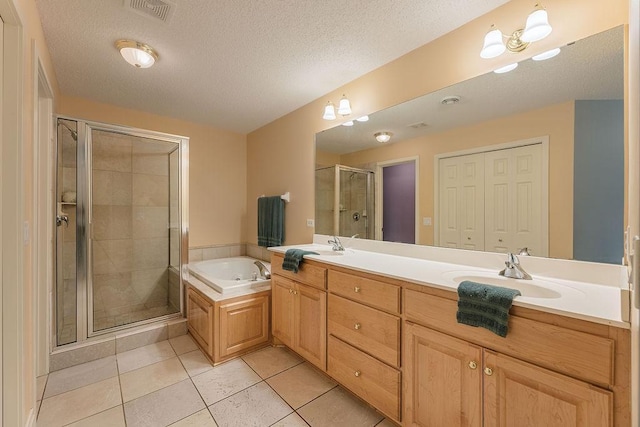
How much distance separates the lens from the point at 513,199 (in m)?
1.48

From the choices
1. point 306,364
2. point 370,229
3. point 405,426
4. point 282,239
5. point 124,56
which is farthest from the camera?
point 282,239

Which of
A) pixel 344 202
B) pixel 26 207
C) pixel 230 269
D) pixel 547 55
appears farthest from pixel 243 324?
pixel 547 55

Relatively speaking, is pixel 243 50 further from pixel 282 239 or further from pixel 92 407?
pixel 92 407

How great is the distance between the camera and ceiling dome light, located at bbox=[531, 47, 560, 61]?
4.30 ft

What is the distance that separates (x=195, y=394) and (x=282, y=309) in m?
0.78

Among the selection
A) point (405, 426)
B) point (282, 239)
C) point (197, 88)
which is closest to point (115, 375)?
point (282, 239)

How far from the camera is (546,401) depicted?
957 millimetres

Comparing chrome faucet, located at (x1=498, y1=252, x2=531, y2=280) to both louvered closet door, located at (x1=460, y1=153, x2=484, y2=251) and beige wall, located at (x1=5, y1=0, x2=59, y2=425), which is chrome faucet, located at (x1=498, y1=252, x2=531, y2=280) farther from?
beige wall, located at (x1=5, y1=0, x2=59, y2=425)

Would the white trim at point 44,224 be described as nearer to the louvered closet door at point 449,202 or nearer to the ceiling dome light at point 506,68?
the louvered closet door at point 449,202

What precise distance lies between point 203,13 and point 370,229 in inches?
72.0

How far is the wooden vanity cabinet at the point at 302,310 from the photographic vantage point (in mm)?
1841

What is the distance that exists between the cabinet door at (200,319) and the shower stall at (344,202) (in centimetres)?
121

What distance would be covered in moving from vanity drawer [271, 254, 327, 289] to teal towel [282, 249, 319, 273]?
0.12ft

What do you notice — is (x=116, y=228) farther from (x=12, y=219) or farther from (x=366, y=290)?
(x=366, y=290)
